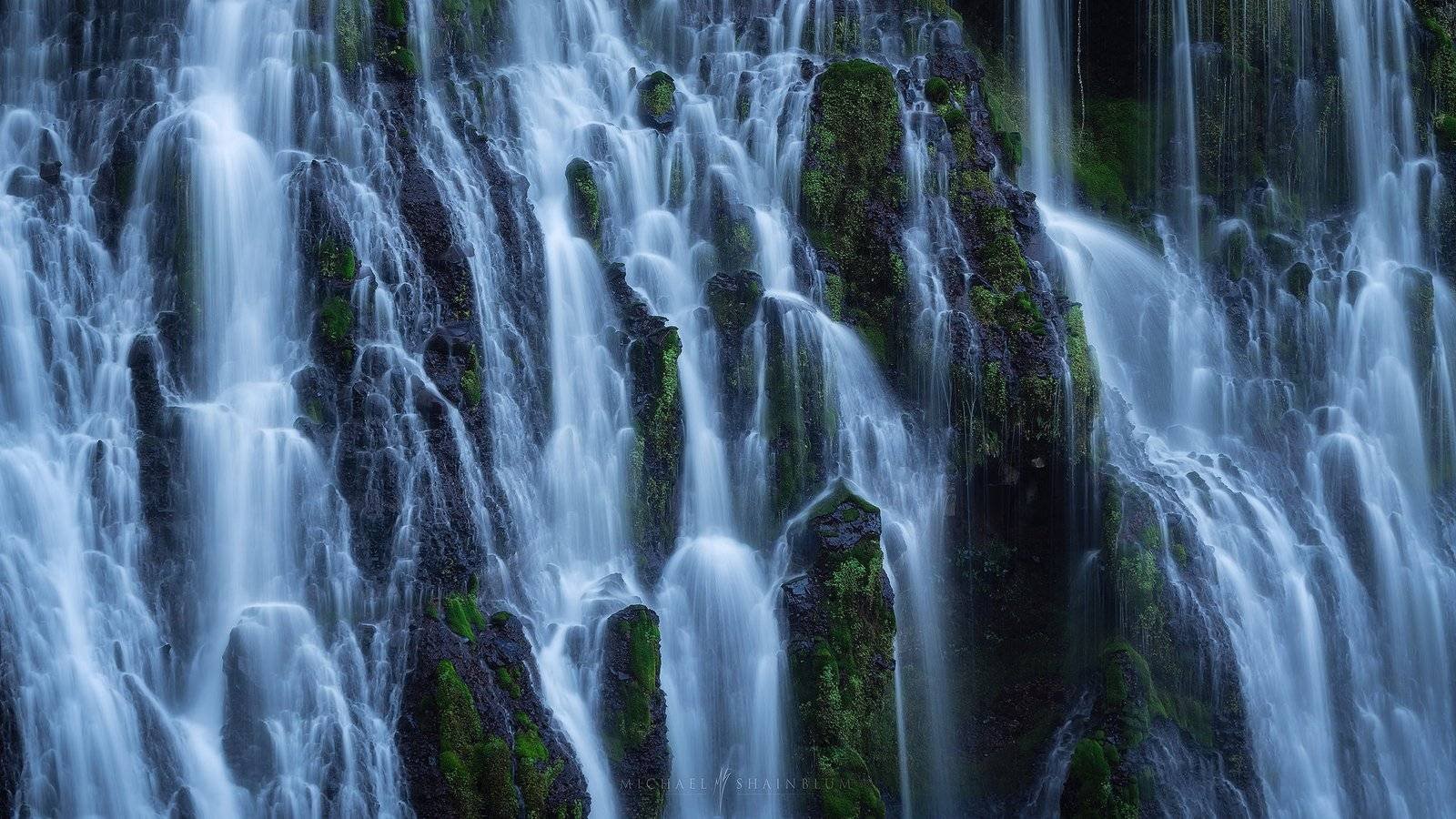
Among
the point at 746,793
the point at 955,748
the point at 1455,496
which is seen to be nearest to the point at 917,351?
the point at 955,748

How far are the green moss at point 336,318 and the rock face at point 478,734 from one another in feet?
12.4

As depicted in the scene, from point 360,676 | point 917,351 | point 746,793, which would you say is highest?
point 917,351

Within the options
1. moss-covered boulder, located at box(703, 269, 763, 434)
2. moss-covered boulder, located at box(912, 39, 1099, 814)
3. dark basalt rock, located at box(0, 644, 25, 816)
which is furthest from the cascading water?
dark basalt rock, located at box(0, 644, 25, 816)

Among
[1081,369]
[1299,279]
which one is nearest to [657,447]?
[1081,369]

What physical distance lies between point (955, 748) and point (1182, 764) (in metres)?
3.11

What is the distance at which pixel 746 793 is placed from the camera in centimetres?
1805

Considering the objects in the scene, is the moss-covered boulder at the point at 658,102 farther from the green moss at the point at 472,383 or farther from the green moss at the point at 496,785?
the green moss at the point at 496,785

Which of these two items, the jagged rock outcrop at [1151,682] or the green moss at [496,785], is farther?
the jagged rock outcrop at [1151,682]

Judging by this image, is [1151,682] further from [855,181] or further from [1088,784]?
[855,181]

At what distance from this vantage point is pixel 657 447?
64.3 feet

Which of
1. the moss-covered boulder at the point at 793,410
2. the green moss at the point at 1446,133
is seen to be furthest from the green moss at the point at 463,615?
the green moss at the point at 1446,133

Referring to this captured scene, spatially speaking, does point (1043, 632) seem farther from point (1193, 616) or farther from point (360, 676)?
point (360, 676)

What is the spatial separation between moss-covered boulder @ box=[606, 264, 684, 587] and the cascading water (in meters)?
7.27

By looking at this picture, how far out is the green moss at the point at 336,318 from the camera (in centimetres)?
1784
